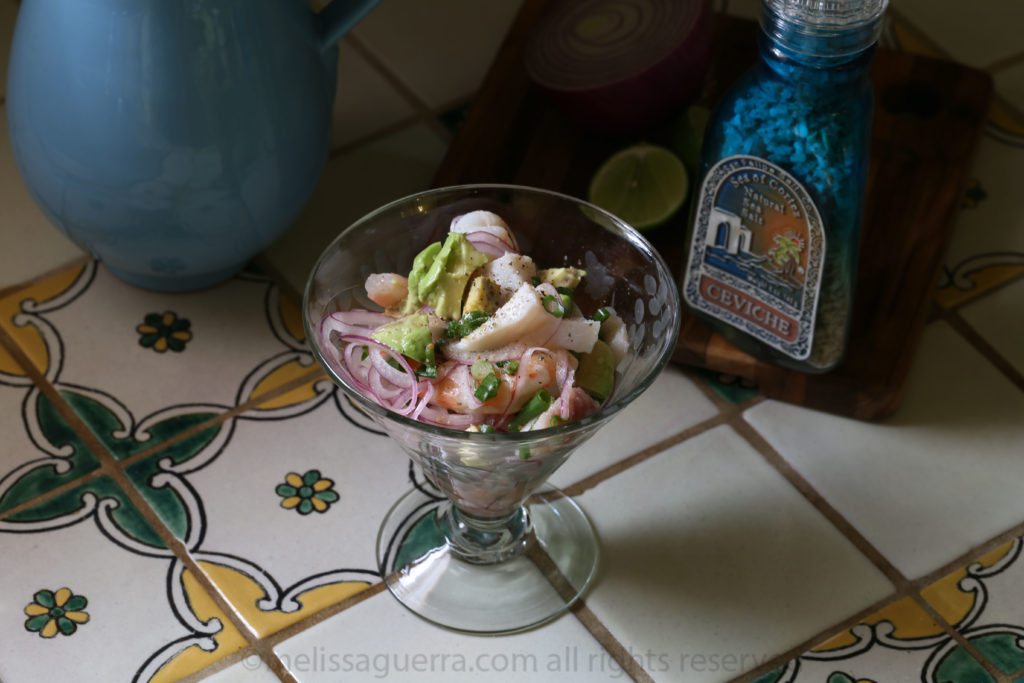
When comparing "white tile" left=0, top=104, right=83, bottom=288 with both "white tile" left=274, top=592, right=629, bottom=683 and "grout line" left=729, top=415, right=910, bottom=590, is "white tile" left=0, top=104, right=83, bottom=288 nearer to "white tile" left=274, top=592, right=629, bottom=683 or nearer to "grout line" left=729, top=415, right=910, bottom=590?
"white tile" left=274, top=592, right=629, bottom=683

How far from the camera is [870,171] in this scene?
1.06 meters

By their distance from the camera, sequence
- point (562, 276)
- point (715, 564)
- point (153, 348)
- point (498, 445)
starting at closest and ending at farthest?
point (498, 445)
point (562, 276)
point (715, 564)
point (153, 348)

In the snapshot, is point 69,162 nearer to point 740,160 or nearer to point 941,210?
point 740,160

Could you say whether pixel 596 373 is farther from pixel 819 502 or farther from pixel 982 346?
pixel 982 346

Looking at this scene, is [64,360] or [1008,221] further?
[1008,221]

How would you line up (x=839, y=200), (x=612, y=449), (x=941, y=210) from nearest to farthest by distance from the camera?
(x=839, y=200) → (x=612, y=449) → (x=941, y=210)

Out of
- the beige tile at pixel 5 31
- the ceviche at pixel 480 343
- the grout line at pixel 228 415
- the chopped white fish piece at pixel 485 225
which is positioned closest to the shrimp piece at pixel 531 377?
the ceviche at pixel 480 343

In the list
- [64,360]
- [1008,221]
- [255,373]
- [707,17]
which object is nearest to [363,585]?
[255,373]

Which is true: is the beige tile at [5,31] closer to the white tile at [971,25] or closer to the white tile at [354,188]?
the white tile at [354,188]

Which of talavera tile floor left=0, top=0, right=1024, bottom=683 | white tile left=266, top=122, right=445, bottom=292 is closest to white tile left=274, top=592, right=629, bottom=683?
talavera tile floor left=0, top=0, right=1024, bottom=683

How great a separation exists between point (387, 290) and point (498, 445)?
0.16 meters

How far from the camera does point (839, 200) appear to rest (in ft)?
2.69

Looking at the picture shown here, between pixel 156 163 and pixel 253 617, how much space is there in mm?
324

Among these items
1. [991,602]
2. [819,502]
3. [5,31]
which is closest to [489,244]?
Result: [819,502]
